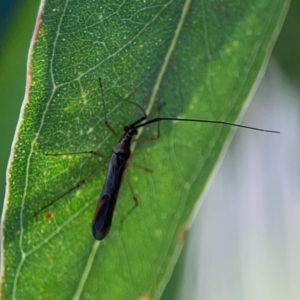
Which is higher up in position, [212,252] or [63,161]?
[63,161]

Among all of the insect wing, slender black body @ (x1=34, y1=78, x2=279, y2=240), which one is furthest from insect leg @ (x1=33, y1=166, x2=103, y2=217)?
the insect wing

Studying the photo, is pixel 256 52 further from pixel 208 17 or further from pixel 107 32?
pixel 107 32

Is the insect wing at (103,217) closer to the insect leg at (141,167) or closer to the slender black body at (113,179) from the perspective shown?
the slender black body at (113,179)

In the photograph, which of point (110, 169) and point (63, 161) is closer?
point (63, 161)

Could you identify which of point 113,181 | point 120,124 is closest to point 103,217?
point 113,181

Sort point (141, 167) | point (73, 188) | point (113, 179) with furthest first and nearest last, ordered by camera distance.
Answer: point (113, 179) < point (141, 167) < point (73, 188)

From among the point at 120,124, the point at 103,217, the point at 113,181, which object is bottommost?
the point at 103,217

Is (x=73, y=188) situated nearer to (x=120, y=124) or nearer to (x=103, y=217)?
(x=103, y=217)

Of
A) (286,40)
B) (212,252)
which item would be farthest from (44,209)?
(286,40)
